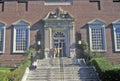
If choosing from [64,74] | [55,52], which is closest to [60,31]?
[55,52]

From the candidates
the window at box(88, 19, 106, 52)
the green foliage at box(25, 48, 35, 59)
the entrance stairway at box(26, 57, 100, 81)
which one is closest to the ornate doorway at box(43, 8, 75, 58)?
the green foliage at box(25, 48, 35, 59)

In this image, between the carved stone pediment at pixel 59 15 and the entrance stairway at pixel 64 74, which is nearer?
the entrance stairway at pixel 64 74

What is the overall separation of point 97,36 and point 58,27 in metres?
4.72

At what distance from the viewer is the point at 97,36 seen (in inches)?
1332

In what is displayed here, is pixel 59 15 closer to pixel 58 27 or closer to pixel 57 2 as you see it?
pixel 58 27

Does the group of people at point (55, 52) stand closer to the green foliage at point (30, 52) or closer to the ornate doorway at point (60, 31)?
the ornate doorway at point (60, 31)

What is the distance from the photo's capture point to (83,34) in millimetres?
33688

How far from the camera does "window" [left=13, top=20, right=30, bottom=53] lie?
109ft

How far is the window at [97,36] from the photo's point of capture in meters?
33.5

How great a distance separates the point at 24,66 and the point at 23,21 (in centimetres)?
1022

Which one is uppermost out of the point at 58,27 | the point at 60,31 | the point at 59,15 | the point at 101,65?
the point at 59,15

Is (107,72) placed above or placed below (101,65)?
below

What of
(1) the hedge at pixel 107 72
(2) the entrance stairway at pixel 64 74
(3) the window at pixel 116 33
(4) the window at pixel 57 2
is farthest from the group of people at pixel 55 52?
(1) the hedge at pixel 107 72

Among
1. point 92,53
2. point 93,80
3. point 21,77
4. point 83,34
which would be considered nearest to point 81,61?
point 92,53
